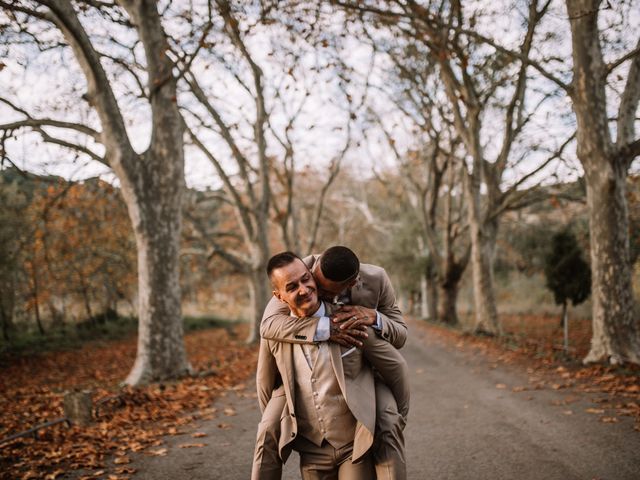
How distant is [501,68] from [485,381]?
10561 mm

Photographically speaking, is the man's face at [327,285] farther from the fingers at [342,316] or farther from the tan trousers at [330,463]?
the tan trousers at [330,463]

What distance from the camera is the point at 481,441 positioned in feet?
19.2

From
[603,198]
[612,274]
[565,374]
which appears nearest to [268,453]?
[565,374]

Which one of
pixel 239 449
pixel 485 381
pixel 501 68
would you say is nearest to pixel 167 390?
pixel 239 449

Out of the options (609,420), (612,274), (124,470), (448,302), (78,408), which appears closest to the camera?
(124,470)

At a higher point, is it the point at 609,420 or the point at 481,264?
the point at 481,264

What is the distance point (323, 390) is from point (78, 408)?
566 centimetres

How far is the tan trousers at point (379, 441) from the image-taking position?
2.80m

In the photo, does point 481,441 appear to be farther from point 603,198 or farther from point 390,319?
point 603,198

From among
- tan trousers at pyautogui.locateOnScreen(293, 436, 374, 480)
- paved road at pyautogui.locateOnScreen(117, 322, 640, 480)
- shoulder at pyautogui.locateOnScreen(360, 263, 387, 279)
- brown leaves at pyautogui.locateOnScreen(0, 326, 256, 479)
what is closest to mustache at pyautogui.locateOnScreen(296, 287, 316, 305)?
shoulder at pyautogui.locateOnScreen(360, 263, 387, 279)

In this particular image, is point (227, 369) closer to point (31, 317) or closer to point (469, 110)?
point (469, 110)

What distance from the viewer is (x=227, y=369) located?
42.2 feet

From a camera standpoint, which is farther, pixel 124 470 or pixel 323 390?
pixel 124 470

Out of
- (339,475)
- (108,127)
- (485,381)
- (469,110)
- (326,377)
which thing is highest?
(469,110)
